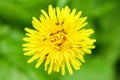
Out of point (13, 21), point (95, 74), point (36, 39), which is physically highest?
point (13, 21)

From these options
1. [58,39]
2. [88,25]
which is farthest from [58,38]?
[88,25]

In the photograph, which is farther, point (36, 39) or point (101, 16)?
point (101, 16)

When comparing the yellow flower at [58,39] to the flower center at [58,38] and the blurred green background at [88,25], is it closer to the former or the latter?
the flower center at [58,38]

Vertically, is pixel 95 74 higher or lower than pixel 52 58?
lower

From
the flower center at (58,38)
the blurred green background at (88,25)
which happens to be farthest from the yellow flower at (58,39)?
the blurred green background at (88,25)

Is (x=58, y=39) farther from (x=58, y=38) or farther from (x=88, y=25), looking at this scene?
(x=88, y=25)

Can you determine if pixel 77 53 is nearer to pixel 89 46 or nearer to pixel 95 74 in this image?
pixel 89 46

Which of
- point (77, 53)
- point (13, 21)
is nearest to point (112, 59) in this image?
point (13, 21)

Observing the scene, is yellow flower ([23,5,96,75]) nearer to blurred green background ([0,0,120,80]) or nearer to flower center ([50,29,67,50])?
flower center ([50,29,67,50])
